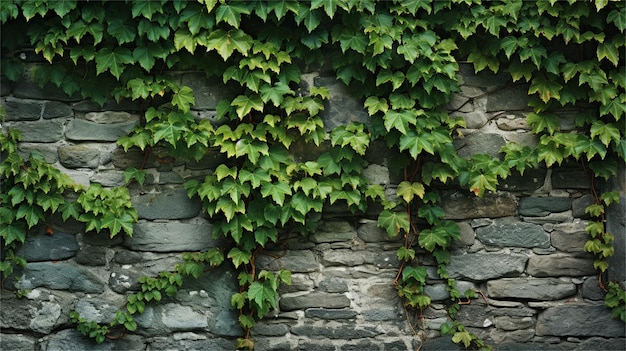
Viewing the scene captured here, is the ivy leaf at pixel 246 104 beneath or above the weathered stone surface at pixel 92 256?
above

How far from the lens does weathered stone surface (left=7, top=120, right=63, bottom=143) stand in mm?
3625

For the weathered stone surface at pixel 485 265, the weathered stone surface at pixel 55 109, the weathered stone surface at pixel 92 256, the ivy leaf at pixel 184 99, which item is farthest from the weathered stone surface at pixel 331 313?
the weathered stone surface at pixel 55 109

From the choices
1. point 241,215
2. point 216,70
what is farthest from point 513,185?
point 216,70

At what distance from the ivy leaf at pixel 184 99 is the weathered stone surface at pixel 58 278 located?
1.13 meters

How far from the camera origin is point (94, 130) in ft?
11.9

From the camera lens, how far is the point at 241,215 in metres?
3.54

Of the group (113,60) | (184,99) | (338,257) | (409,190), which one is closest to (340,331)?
(338,257)

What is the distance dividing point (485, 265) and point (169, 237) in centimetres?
190

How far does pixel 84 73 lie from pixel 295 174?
1385 mm

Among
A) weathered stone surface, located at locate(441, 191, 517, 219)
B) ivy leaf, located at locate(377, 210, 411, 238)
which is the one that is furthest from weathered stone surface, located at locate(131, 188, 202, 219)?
weathered stone surface, located at locate(441, 191, 517, 219)

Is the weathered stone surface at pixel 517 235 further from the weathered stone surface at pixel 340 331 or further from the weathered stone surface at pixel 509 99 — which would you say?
the weathered stone surface at pixel 340 331

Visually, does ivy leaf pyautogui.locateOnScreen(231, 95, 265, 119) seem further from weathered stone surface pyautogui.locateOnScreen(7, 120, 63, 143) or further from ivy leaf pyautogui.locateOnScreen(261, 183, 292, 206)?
weathered stone surface pyautogui.locateOnScreen(7, 120, 63, 143)

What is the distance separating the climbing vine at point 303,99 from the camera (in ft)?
11.4

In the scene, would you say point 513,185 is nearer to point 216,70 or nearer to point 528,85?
point 528,85
